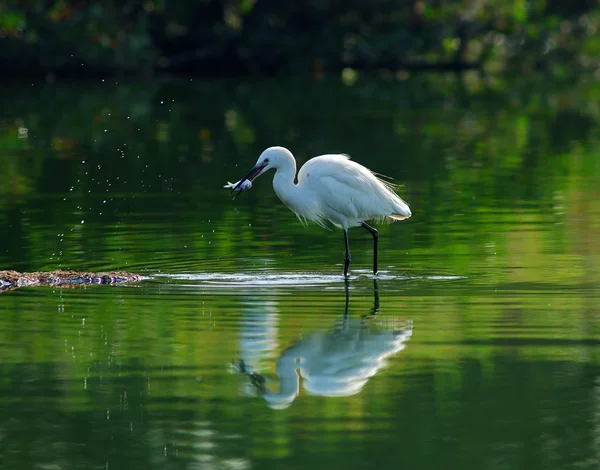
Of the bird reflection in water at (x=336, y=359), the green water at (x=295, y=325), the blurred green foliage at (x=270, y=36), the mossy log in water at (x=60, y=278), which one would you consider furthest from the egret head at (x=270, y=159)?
the blurred green foliage at (x=270, y=36)

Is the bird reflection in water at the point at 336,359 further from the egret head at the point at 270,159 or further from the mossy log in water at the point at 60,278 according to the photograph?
the mossy log in water at the point at 60,278

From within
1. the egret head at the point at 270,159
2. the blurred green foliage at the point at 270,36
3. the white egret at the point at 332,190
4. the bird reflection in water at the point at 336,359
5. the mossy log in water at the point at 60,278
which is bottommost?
the bird reflection in water at the point at 336,359

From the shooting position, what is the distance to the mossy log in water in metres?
12.5

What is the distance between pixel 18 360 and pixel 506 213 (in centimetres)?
862

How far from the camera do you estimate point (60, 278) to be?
498 inches

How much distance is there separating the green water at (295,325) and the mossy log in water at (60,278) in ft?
0.79

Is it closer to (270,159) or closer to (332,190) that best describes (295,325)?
(270,159)

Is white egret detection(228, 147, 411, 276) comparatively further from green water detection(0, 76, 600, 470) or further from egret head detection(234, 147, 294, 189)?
green water detection(0, 76, 600, 470)

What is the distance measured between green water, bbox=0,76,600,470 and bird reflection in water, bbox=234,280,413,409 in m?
0.02

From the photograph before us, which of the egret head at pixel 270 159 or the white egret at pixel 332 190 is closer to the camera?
the egret head at pixel 270 159

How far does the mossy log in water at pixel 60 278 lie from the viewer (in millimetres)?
12523

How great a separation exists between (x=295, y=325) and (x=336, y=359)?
1169 mm

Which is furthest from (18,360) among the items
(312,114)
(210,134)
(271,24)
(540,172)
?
(271,24)

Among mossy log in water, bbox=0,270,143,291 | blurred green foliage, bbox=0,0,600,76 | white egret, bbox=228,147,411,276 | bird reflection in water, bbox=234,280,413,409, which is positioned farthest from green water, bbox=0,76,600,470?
blurred green foliage, bbox=0,0,600,76
